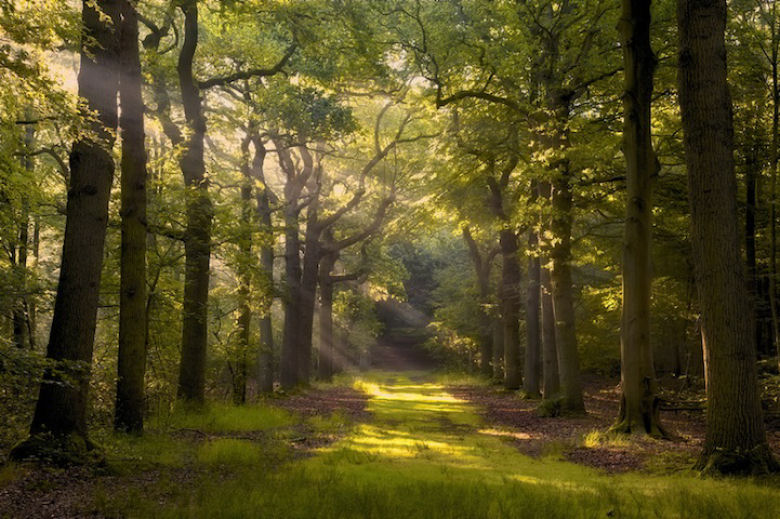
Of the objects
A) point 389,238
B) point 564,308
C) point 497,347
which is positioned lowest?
point 497,347

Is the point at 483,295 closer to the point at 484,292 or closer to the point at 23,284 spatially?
the point at 484,292

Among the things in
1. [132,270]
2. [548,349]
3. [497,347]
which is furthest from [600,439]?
[497,347]

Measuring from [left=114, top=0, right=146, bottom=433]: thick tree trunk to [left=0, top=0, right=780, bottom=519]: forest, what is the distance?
5 centimetres

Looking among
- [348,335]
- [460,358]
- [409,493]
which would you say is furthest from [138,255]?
[460,358]

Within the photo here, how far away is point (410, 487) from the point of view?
22.2 ft

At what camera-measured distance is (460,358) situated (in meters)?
54.3

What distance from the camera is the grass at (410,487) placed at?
5.75 m

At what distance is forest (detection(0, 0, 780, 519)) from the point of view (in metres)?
6.85

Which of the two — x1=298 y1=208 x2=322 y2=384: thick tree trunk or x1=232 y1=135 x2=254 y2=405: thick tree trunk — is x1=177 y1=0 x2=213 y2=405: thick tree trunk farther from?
x1=298 y1=208 x2=322 y2=384: thick tree trunk

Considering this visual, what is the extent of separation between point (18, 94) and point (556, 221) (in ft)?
45.3

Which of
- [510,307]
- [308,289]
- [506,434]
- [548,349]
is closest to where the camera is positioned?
[506,434]

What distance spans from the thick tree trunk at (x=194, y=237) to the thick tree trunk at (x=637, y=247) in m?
9.93

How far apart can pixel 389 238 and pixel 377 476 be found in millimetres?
23274

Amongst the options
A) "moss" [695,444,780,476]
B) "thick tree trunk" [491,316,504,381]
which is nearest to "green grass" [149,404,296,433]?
"moss" [695,444,780,476]
